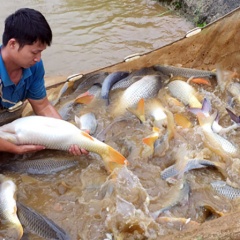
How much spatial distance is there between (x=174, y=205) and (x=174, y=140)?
34.5 inches

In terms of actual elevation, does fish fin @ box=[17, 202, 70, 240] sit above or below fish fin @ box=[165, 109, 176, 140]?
below

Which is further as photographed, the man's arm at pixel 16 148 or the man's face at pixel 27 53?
the man's arm at pixel 16 148

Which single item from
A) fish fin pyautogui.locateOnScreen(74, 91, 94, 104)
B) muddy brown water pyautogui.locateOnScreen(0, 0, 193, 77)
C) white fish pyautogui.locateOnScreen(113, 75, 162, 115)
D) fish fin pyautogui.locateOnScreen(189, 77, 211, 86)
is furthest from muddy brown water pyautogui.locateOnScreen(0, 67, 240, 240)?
muddy brown water pyautogui.locateOnScreen(0, 0, 193, 77)

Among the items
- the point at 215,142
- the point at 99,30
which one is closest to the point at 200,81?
the point at 215,142

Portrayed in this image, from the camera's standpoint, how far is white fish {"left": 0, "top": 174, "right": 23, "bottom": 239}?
278cm

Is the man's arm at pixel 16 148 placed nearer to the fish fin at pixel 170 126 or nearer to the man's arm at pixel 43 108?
the man's arm at pixel 43 108

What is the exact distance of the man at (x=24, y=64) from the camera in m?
3.06

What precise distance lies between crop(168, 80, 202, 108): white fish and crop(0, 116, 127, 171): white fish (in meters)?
1.34

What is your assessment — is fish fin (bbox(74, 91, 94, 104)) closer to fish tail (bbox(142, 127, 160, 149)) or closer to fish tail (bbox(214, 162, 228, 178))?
fish tail (bbox(142, 127, 160, 149))

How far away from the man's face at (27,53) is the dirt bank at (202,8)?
18.5 ft

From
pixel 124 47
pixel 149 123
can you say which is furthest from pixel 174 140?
pixel 124 47

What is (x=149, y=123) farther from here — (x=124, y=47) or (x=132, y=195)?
(x=124, y=47)

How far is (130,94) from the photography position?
4340 mm

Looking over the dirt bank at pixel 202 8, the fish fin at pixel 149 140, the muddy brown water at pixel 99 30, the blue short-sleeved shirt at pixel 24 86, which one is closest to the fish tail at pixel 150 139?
the fish fin at pixel 149 140
